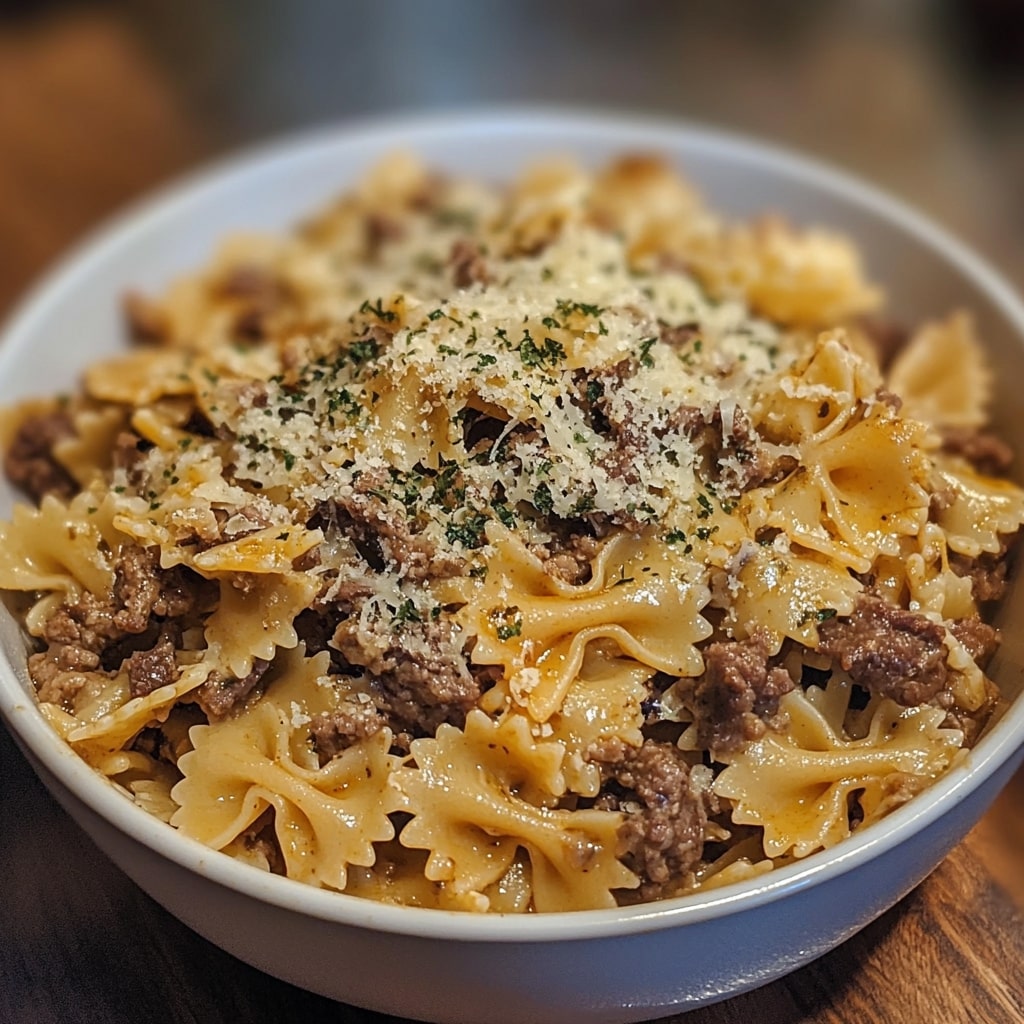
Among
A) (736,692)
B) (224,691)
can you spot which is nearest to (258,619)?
(224,691)

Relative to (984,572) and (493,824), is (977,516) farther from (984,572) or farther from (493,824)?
(493,824)

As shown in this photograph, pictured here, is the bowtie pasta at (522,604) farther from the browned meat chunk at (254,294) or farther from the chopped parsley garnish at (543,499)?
the browned meat chunk at (254,294)

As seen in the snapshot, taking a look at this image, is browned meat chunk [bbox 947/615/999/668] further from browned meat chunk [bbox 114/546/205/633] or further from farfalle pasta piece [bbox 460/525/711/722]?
browned meat chunk [bbox 114/546/205/633]

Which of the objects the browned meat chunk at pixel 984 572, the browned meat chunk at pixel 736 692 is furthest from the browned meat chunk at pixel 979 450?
the browned meat chunk at pixel 736 692

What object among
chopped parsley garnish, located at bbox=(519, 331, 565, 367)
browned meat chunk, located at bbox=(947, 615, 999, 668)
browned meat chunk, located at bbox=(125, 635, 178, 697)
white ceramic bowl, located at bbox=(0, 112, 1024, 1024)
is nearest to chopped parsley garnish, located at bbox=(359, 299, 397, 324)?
chopped parsley garnish, located at bbox=(519, 331, 565, 367)

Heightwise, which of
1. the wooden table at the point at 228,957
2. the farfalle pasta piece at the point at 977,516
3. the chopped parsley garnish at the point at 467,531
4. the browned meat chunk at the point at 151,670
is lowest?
the wooden table at the point at 228,957

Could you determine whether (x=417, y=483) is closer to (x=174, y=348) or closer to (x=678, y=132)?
(x=174, y=348)
